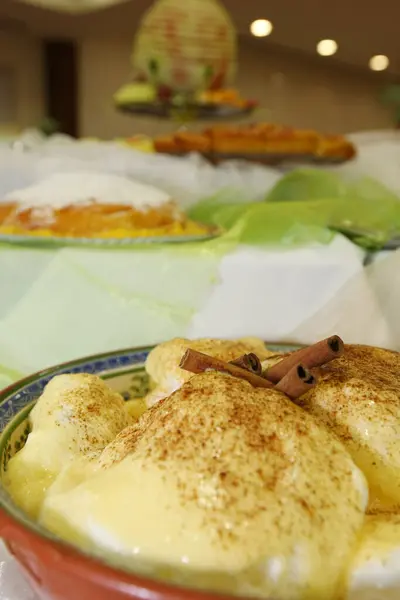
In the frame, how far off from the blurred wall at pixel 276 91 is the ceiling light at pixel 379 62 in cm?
31

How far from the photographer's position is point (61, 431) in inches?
16.0

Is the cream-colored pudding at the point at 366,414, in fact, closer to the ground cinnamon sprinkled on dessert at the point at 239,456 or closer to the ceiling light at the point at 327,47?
the ground cinnamon sprinkled on dessert at the point at 239,456

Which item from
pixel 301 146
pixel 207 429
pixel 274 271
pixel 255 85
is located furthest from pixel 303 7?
pixel 207 429

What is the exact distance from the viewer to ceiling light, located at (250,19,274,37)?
5637mm

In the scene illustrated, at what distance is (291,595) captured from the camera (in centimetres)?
29

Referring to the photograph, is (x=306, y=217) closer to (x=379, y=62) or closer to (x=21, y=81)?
(x=379, y=62)

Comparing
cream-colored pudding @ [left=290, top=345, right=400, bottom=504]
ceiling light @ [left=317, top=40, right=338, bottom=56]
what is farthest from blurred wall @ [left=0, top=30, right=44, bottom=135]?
cream-colored pudding @ [left=290, top=345, right=400, bottom=504]

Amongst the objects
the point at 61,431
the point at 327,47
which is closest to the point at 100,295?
the point at 61,431

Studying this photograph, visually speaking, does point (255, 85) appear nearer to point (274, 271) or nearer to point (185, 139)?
point (185, 139)

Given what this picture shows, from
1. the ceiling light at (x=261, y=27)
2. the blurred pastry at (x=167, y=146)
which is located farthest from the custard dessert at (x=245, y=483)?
the ceiling light at (x=261, y=27)

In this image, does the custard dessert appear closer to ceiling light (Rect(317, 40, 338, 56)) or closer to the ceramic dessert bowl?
the ceramic dessert bowl

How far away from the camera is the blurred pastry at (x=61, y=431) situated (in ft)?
1.23

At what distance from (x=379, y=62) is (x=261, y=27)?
1.32 metres

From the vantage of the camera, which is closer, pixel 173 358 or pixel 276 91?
pixel 173 358
